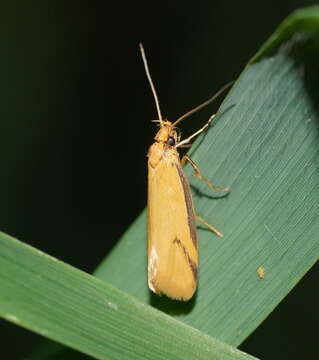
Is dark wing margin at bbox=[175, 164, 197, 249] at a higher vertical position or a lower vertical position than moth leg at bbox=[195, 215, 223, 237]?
lower

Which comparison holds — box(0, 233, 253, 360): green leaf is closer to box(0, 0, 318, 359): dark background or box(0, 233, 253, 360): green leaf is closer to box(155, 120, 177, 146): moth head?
box(155, 120, 177, 146): moth head

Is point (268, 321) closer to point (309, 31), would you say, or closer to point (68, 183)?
point (68, 183)

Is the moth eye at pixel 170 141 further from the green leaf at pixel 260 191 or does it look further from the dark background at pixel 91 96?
the dark background at pixel 91 96

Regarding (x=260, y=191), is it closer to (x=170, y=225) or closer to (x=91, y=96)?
(x=170, y=225)

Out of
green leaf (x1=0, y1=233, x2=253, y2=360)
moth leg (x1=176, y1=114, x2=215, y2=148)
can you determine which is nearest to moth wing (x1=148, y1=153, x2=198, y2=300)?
moth leg (x1=176, y1=114, x2=215, y2=148)

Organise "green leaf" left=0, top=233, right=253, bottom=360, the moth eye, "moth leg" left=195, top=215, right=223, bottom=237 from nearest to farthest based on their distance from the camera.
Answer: "green leaf" left=0, top=233, right=253, bottom=360, "moth leg" left=195, top=215, right=223, bottom=237, the moth eye

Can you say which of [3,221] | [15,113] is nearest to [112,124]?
[15,113]
